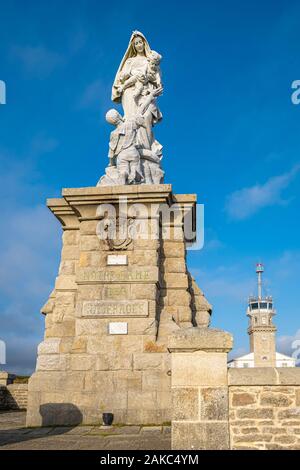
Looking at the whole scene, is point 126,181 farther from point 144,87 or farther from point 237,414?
point 237,414

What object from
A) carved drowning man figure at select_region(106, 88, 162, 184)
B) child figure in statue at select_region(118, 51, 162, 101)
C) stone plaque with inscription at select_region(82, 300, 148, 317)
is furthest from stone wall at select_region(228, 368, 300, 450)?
child figure in statue at select_region(118, 51, 162, 101)

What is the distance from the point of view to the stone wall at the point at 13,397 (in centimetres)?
1430

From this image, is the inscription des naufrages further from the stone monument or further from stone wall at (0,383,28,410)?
stone wall at (0,383,28,410)

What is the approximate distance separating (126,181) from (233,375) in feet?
18.6

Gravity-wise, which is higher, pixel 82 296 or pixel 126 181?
pixel 126 181

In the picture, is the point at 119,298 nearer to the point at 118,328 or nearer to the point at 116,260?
the point at 118,328

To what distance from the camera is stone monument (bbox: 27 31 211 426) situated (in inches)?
353

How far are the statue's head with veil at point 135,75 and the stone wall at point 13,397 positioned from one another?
834cm

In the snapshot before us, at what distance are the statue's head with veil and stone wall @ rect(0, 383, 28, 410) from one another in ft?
27.4

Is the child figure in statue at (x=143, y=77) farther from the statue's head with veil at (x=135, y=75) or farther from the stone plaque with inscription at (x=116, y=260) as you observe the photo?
the stone plaque with inscription at (x=116, y=260)
